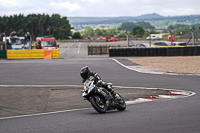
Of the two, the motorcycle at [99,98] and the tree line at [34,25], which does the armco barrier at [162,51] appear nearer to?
the motorcycle at [99,98]

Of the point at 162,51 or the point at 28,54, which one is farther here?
the point at 28,54

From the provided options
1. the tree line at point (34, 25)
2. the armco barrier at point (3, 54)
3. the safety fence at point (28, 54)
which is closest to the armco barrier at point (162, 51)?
the safety fence at point (28, 54)

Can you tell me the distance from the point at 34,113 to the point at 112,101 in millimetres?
2361

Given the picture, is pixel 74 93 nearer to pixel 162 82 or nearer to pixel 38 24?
pixel 162 82

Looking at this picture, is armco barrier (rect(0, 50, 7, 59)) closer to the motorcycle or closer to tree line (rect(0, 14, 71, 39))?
the motorcycle

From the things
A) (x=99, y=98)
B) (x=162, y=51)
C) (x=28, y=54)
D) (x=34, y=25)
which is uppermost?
(x=34, y=25)

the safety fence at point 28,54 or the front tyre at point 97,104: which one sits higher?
the front tyre at point 97,104

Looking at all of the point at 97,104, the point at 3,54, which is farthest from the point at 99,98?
the point at 3,54

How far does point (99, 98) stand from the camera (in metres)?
9.52

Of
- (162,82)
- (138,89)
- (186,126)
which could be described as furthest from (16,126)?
(162,82)

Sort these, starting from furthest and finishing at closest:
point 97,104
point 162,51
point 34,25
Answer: point 34,25 → point 162,51 → point 97,104

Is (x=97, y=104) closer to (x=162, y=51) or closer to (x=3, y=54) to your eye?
(x=162, y=51)

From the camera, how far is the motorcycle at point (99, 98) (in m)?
9.41

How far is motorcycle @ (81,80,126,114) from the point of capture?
9.41 m
